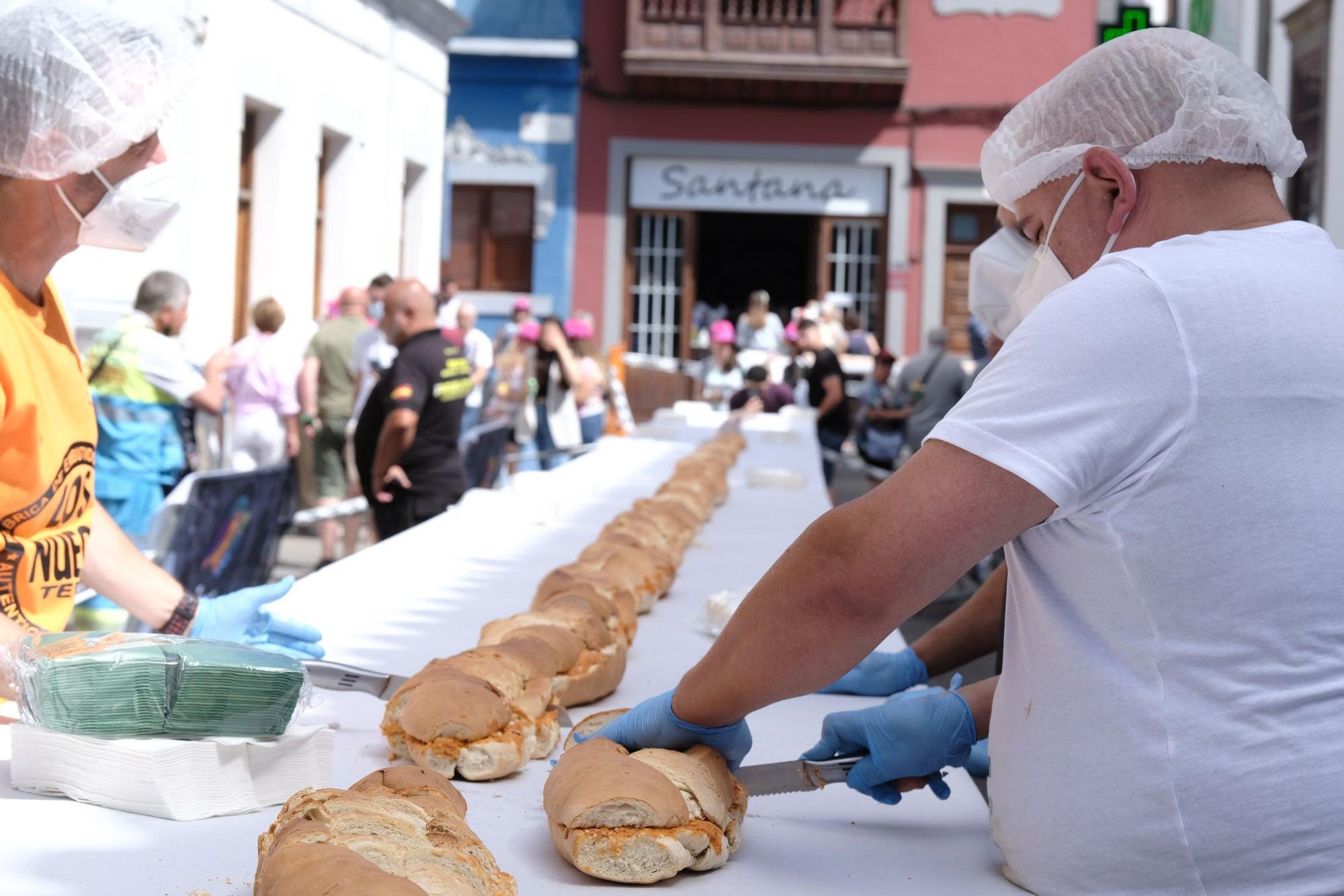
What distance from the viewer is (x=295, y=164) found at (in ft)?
37.1

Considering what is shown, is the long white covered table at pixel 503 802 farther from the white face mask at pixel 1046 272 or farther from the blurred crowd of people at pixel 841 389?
the blurred crowd of people at pixel 841 389

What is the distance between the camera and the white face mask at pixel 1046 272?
1737mm

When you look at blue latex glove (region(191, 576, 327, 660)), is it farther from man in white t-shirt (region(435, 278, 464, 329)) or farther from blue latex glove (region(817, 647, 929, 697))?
man in white t-shirt (region(435, 278, 464, 329))

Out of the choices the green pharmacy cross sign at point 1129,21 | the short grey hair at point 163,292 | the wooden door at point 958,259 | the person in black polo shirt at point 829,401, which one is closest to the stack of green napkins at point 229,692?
the short grey hair at point 163,292

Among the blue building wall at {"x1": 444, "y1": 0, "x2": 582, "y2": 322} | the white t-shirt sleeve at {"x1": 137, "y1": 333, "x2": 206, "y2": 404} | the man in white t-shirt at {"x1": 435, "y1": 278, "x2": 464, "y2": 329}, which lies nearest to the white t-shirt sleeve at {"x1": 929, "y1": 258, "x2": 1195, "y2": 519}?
the white t-shirt sleeve at {"x1": 137, "y1": 333, "x2": 206, "y2": 404}

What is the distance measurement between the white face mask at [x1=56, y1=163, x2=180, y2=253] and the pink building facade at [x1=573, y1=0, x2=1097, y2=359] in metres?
18.4

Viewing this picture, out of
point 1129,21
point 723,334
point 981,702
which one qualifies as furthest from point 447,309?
point 981,702

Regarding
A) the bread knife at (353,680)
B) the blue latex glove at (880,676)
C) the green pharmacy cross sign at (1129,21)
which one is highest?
the green pharmacy cross sign at (1129,21)

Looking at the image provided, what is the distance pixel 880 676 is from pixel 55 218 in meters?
1.60

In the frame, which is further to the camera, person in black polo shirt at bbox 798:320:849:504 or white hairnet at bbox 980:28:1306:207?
person in black polo shirt at bbox 798:320:849:504

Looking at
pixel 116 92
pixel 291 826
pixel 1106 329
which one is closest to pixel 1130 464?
pixel 1106 329

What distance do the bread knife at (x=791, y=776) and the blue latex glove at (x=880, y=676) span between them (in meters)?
0.64

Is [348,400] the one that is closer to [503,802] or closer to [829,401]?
[829,401]

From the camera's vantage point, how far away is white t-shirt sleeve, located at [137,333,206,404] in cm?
596
